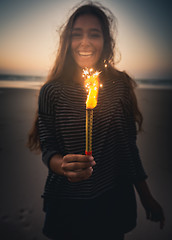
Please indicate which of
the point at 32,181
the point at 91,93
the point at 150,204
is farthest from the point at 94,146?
the point at 32,181

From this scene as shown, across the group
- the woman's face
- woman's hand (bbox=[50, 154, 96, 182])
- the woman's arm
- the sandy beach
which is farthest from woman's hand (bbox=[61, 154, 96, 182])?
the sandy beach

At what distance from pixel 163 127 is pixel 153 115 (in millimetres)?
2175

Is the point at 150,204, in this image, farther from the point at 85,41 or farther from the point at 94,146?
the point at 85,41

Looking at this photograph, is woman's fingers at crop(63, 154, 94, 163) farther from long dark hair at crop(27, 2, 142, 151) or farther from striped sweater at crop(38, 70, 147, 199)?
long dark hair at crop(27, 2, 142, 151)

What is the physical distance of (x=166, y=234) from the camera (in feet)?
8.79

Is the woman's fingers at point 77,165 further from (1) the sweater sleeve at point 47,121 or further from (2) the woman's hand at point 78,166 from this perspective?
(1) the sweater sleeve at point 47,121

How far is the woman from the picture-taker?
1393 mm

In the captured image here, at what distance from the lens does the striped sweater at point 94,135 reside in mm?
1386

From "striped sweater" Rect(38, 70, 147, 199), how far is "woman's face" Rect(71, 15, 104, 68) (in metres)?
0.29

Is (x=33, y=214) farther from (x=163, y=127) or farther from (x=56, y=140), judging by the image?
(x=163, y=127)

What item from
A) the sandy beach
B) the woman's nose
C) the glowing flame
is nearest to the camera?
the glowing flame

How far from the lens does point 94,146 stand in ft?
4.66

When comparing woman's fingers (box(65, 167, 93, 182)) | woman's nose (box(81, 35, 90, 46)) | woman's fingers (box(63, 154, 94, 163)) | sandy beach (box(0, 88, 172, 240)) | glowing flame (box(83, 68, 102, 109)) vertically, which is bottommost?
sandy beach (box(0, 88, 172, 240))

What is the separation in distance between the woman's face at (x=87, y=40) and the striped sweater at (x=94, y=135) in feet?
0.94
